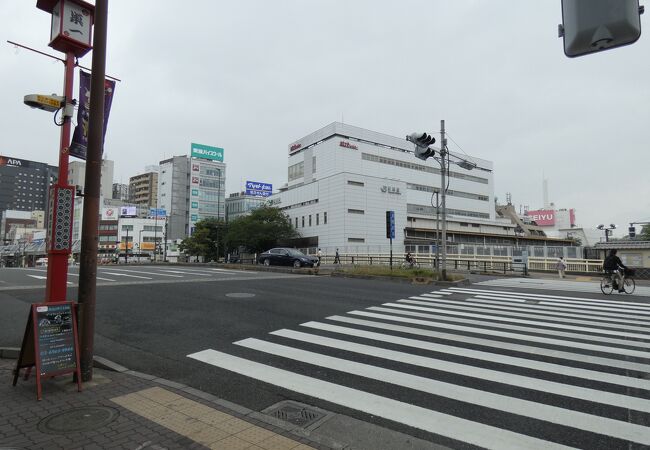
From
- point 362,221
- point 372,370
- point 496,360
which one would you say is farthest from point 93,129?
point 362,221

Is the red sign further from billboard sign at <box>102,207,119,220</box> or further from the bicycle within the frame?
billboard sign at <box>102,207,119,220</box>

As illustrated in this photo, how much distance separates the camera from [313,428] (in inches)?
150

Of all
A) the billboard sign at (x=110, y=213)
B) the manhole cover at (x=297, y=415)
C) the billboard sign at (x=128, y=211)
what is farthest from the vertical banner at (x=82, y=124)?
the billboard sign at (x=110, y=213)

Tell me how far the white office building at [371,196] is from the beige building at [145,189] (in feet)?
224

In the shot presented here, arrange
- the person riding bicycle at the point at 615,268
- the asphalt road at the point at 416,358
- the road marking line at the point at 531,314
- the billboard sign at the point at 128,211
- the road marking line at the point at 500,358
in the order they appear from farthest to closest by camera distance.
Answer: the billboard sign at the point at 128,211, the person riding bicycle at the point at 615,268, the road marking line at the point at 531,314, the road marking line at the point at 500,358, the asphalt road at the point at 416,358

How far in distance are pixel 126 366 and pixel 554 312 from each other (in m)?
10.8

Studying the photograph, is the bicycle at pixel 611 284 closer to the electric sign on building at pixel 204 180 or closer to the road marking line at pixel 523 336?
the road marking line at pixel 523 336

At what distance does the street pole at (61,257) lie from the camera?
18.8ft

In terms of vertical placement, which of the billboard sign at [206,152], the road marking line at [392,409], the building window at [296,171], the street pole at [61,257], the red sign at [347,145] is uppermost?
the billboard sign at [206,152]

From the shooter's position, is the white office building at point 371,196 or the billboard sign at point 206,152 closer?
the white office building at point 371,196

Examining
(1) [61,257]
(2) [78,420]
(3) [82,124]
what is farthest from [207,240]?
(2) [78,420]

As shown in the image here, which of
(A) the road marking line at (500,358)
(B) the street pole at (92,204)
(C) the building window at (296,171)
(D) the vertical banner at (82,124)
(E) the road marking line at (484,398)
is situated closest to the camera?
(E) the road marking line at (484,398)

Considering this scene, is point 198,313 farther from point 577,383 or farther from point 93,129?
point 577,383

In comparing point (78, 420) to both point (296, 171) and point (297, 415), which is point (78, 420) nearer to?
point (297, 415)
